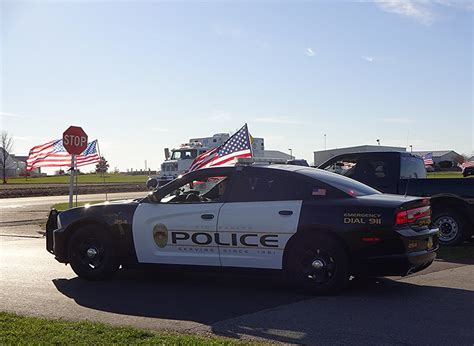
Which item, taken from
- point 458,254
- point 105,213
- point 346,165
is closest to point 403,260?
point 458,254

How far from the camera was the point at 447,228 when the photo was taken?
35.4ft

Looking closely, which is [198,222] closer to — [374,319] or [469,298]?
[374,319]

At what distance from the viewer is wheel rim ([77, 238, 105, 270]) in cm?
806

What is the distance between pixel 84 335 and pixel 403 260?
3.65 meters

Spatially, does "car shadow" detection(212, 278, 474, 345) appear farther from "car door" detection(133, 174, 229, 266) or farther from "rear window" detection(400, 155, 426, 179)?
"rear window" detection(400, 155, 426, 179)

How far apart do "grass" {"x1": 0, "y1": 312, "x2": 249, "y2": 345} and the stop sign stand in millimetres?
9075

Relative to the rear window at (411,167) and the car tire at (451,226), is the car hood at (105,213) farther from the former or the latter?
the car tire at (451,226)

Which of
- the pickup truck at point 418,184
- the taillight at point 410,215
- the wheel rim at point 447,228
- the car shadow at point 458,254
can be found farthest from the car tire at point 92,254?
the wheel rim at point 447,228

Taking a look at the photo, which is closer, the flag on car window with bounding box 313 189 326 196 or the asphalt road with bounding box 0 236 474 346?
the asphalt road with bounding box 0 236 474 346

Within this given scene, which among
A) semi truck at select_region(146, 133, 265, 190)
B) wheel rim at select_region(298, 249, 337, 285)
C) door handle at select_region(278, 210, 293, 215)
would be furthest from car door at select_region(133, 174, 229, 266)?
semi truck at select_region(146, 133, 265, 190)

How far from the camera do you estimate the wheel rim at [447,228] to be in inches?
422

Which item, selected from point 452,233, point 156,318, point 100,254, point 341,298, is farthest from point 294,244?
point 452,233

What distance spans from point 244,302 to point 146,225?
1856 mm

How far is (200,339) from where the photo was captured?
5.11 metres
